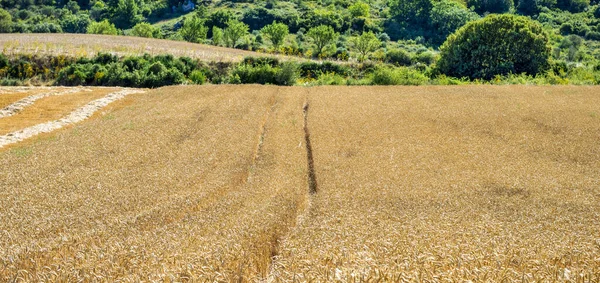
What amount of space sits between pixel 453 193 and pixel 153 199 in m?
8.05

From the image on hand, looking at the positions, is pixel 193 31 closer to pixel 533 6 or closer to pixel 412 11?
pixel 412 11

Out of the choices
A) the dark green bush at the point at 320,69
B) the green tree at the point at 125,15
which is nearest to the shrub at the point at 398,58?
the dark green bush at the point at 320,69

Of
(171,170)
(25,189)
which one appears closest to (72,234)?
(25,189)

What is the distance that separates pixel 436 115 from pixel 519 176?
31.5 ft

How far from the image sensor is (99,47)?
52.9 m

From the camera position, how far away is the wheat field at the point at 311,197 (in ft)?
20.3

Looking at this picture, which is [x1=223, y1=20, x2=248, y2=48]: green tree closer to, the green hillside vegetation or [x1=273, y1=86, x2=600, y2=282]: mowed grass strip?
the green hillside vegetation

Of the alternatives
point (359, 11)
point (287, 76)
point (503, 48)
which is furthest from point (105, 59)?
point (359, 11)

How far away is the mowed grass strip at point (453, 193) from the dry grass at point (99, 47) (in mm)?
32202

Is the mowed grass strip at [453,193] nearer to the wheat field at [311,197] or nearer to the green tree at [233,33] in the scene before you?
the wheat field at [311,197]

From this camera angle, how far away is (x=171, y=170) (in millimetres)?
13992

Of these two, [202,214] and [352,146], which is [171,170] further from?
[352,146]

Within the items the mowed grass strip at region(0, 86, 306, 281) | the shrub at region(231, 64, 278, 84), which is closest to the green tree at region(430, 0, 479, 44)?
the shrub at region(231, 64, 278, 84)

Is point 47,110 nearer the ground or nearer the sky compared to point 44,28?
nearer the ground
